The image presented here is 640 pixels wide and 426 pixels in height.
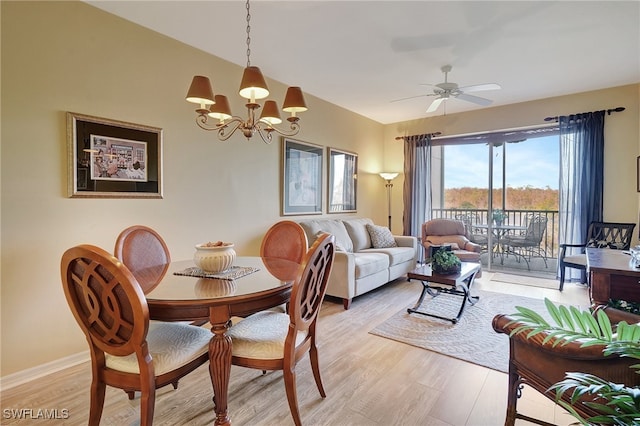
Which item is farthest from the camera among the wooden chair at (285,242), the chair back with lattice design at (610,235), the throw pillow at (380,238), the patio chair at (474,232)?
the patio chair at (474,232)

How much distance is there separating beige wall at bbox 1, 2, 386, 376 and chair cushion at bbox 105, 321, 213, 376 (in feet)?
3.76

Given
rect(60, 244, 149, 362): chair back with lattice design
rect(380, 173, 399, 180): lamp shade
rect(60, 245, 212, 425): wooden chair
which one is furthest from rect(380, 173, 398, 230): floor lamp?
rect(60, 244, 149, 362): chair back with lattice design

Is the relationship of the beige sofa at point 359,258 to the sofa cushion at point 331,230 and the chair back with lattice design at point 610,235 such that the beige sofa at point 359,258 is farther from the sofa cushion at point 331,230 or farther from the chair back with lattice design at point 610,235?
the chair back with lattice design at point 610,235

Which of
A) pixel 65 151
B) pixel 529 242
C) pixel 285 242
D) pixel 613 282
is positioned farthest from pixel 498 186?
pixel 65 151

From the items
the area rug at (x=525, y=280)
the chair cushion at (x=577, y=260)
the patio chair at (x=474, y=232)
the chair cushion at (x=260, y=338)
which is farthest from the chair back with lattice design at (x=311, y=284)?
the patio chair at (x=474, y=232)

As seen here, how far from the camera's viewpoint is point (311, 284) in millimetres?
1664

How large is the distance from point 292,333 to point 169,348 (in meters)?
0.60

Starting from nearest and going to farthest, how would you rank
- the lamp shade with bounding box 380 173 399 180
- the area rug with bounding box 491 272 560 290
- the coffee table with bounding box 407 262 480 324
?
the coffee table with bounding box 407 262 480 324, the area rug with bounding box 491 272 560 290, the lamp shade with bounding box 380 173 399 180

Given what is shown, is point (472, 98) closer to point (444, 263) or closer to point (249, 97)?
point (444, 263)

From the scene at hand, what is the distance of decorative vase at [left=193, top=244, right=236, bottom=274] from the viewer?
6.00 feet

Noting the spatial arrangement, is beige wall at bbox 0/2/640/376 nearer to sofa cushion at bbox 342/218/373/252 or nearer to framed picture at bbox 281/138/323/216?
framed picture at bbox 281/138/323/216

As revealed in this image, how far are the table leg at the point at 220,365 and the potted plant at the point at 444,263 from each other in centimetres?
243

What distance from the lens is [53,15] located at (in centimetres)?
220

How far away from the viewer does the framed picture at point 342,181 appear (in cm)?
489
